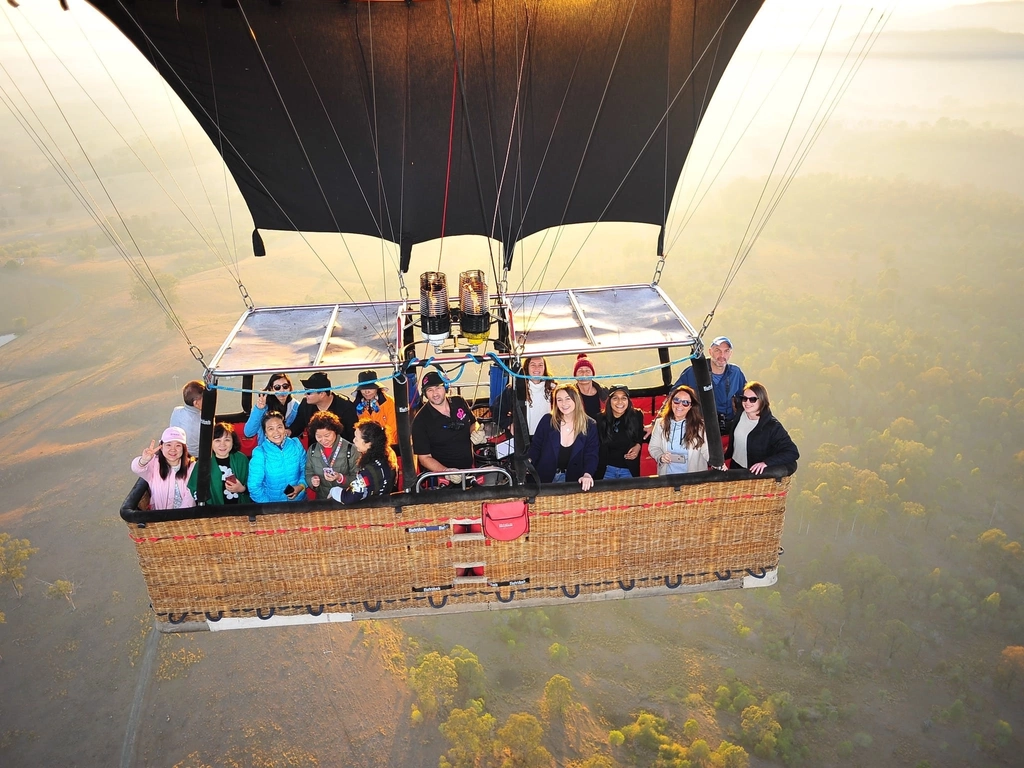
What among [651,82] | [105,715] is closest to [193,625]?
[651,82]

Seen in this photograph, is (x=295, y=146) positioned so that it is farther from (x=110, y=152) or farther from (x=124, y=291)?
(x=110, y=152)

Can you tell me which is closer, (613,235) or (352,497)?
Result: (352,497)

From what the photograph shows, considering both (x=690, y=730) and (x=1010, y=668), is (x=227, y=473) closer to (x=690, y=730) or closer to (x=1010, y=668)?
(x=690, y=730)

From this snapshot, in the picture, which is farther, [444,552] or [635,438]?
[635,438]

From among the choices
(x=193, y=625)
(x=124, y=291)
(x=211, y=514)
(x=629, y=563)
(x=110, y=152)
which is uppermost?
(x=110, y=152)

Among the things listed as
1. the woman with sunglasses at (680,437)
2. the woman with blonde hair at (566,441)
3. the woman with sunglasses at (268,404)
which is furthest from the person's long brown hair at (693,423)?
the woman with sunglasses at (268,404)

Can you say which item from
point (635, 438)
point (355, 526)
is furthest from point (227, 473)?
point (635, 438)
